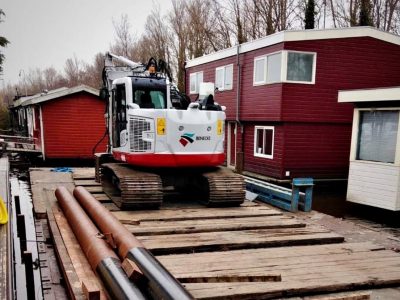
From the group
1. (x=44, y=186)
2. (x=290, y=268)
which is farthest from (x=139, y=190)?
(x=44, y=186)

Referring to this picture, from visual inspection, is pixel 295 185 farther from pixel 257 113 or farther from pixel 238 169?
pixel 257 113

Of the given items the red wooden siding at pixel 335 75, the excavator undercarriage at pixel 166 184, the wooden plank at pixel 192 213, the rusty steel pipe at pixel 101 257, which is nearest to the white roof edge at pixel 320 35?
the red wooden siding at pixel 335 75

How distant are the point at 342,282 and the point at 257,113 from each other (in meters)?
11.6

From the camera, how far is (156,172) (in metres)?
7.52

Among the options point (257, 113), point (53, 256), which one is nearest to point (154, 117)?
point (53, 256)

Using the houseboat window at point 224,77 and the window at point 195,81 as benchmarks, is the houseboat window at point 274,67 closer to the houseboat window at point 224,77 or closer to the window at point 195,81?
the houseboat window at point 224,77

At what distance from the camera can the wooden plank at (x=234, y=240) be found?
4.83m

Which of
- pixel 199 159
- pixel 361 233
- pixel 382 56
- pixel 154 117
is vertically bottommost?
pixel 361 233

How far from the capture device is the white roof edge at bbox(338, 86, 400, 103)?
9.38m

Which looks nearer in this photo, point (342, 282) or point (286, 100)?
point (342, 282)

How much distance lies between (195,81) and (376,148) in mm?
11931

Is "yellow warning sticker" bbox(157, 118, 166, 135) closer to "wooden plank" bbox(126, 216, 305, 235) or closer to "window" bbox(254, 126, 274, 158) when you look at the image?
"wooden plank" bbox(126, 216, 305, 235)

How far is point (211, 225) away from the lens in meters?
5.86

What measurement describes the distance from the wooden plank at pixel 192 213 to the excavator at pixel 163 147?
0.58 feet
